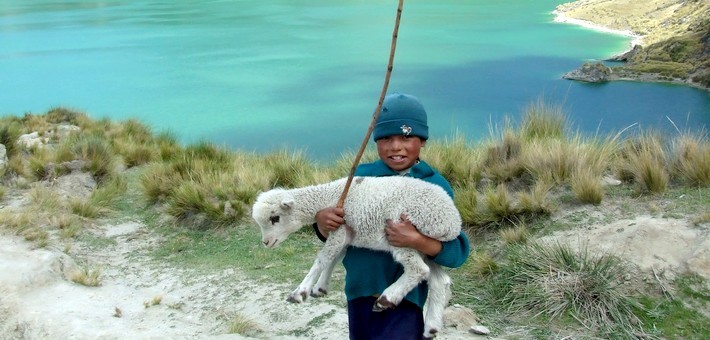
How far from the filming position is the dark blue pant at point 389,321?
222 centimetres

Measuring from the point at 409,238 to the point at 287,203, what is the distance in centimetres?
45

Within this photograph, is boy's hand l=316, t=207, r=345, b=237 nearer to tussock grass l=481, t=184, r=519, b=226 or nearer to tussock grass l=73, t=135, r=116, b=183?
tussock grass l=481, t=184, r=519, b=226

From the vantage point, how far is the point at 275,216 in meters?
2.28

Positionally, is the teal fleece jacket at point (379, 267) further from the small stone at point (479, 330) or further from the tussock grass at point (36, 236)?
the tussock grass at point (36, 236)

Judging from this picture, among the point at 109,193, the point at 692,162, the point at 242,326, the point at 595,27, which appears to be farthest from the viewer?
the point at 595,27

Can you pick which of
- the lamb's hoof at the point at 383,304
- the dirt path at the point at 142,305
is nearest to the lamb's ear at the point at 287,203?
the lamb's hoof at the point at 383,304

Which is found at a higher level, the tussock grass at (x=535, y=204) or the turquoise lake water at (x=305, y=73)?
the tussock grass at (x=535, y=204)

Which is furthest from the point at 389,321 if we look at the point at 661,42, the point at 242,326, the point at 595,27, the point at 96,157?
the point at 595,27

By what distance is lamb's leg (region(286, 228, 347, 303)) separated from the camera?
2.20 meters

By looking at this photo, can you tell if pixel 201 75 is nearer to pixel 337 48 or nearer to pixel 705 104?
pixel 337 48

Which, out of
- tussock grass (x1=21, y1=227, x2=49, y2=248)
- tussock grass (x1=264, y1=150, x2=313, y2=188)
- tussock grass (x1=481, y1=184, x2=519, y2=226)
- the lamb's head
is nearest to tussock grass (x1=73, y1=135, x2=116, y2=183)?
tussock grass (x1=264, y1=150, x2=313, y2=188)

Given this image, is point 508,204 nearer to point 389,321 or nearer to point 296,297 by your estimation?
point 389,321

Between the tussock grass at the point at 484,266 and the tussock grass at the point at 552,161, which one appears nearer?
the tussock grass at the point at 484,266

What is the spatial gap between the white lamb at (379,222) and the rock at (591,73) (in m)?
18.6
